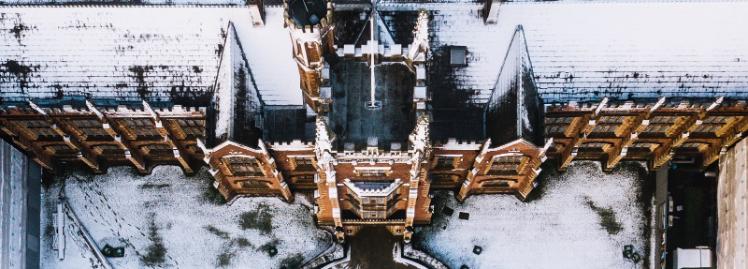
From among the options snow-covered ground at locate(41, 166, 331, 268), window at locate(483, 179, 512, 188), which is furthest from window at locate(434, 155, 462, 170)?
snow-covered ground at locate(41, 166, 331, 268)

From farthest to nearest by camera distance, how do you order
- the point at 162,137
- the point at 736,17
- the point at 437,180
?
1. the point at 437,180
2. the point at 162,137
3. the point at 736,17

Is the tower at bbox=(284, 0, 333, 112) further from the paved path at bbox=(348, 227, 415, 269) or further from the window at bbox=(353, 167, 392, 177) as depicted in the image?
the paved path at bbox=(348, 227, 415, 269)

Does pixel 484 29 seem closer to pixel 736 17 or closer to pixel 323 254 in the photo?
pixel 736 17

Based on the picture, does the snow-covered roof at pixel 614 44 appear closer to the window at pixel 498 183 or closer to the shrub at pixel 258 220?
the window at pixel 498 183

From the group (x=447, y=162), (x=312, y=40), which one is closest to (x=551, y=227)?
(x=447, y=162)

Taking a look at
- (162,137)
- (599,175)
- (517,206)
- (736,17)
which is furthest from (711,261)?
(162,137)

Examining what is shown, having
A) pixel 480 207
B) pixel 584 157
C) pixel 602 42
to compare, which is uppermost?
pixel 602 42

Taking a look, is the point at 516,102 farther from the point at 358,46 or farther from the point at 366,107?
the point at 366,107
